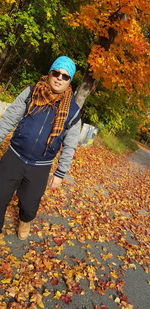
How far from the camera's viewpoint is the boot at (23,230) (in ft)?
11.0

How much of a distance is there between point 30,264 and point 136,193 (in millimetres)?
6175

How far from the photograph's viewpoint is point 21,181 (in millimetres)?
2883

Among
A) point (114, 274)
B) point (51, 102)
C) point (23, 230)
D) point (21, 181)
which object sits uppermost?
point (51, 102)

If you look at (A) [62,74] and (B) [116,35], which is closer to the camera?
(A) [62,74]

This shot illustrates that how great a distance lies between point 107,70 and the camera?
8641mm

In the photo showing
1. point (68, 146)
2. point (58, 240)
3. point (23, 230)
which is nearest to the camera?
point (68, 146)

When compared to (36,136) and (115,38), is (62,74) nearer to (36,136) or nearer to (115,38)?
(36,136)

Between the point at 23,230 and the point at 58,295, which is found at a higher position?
the point at 23,230

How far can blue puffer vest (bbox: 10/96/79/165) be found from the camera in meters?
2.53

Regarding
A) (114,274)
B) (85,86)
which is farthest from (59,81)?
(85,86)

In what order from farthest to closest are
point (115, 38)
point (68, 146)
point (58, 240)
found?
point (115, 38) < point (58, 240) < point (68, 146)

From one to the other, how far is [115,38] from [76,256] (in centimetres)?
790

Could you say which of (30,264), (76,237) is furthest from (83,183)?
(30,264)

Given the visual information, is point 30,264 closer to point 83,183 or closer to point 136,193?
point 83,183
